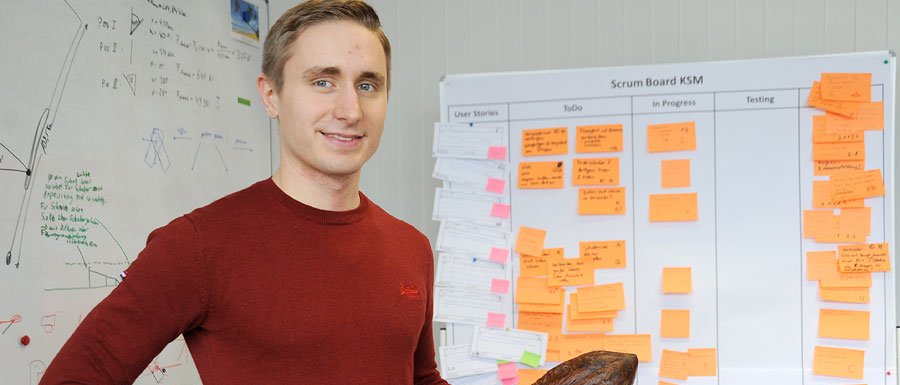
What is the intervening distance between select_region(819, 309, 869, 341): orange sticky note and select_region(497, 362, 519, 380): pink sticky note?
3.22 ft

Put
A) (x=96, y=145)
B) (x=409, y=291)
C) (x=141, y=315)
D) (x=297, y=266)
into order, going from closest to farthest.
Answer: (x=141, y=315)
(x=297, y=266)
(x=409, y=291)
(x=96, y=145)

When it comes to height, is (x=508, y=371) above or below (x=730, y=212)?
below

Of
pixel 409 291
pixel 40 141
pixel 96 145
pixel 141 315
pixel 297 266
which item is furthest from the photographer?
pixel 96 145

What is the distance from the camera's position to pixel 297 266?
1113mm

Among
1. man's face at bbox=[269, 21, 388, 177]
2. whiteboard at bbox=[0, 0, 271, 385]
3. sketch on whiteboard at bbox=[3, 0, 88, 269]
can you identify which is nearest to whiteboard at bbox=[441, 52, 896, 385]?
whiteboard at bbox=[0, 0, 271, 385]

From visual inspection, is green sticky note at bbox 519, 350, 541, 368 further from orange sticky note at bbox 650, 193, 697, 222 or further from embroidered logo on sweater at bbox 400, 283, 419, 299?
embroidered logo on sweater at bbox 400, 283, 419, 299

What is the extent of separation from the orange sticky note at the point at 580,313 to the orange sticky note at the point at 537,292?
3cm

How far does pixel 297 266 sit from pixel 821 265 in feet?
6.64

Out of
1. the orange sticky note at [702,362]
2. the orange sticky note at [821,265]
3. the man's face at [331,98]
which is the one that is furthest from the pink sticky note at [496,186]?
the man's face at [331,98]

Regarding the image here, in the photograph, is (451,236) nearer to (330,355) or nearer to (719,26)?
(719,26)

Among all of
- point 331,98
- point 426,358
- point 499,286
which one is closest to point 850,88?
point 499,286

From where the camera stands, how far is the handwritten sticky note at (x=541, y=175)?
2740 mm

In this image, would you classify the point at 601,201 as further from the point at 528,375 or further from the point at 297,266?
the point at 297,266

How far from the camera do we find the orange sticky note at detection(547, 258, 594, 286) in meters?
2.70
